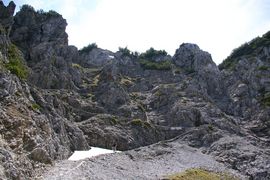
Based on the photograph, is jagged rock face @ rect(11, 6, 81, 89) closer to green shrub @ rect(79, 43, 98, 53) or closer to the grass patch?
the grass patch

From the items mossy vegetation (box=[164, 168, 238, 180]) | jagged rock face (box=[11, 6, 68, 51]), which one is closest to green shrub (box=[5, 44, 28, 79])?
mossy vegetation (box=[164, 168, 238, 180])

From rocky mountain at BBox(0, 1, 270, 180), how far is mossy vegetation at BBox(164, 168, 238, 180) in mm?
2932

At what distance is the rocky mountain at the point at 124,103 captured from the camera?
48944mm

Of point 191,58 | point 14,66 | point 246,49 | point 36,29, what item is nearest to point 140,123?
point 14,66

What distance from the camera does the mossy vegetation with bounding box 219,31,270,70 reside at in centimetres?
13900

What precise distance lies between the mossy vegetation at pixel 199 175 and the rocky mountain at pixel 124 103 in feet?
9.62

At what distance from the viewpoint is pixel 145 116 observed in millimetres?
95938

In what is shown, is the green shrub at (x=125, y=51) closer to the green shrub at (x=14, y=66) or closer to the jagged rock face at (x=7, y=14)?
the jagged rock face at (x=7, y=14)

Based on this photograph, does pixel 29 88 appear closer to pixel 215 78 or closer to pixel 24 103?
pixel 24 103

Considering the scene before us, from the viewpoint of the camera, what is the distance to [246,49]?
5709 inches

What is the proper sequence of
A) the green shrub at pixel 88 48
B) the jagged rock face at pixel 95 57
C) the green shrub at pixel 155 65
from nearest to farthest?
the green shrub at pixel 155 65 → the jagged rock face at pixel 95 57 → the green shrub at pixel 88 48

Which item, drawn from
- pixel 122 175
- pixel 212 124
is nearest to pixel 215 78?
pixel 212 124

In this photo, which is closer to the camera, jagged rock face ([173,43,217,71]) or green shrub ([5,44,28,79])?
green shrub ([5,44,28,79])

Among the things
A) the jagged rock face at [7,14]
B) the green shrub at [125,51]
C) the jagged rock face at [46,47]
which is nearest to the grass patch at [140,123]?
the jagged rock face at [46,47]
